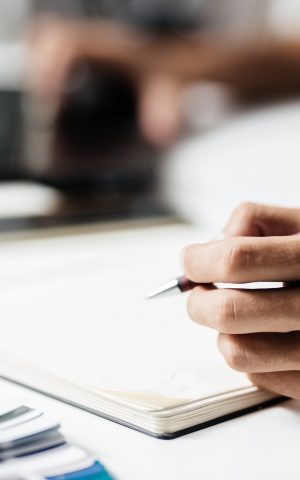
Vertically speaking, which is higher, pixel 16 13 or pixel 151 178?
pixel 16 13

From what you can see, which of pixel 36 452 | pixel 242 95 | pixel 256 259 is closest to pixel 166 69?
pixel 242 95

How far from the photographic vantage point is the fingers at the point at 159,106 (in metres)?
1.73

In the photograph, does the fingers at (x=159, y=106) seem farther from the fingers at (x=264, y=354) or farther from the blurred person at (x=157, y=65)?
the fingers at (x=264, y=354)

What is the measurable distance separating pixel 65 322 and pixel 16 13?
1.67 metres

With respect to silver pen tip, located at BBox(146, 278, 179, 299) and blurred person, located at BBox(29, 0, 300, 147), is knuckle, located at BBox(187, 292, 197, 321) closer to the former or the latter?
silver pen tip, located at BBox(146, 278, 179, 299)

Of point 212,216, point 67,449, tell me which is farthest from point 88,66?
point 67,449

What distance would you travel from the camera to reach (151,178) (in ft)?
4.33

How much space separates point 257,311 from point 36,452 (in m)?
0.16

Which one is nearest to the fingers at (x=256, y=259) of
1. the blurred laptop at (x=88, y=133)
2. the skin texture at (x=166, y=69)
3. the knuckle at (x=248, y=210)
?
the knuckle at (x=248, y=210)

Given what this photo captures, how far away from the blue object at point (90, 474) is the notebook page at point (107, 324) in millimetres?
76

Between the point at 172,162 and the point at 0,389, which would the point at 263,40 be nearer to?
the point at 172,162

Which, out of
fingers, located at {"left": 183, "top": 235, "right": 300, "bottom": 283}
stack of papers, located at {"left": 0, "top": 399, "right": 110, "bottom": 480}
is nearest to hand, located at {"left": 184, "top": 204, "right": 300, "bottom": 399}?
fingers, located at {"left": 183, "top": 235, "right": 300, "bottom": 283}

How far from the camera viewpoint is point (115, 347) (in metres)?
0.52

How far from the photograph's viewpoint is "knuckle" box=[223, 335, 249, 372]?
0.44 metres
